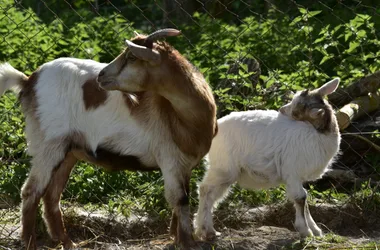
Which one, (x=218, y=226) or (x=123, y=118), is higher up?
(x=123, y=118)

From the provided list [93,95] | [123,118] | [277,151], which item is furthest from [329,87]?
[93,95]

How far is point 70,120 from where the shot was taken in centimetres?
572

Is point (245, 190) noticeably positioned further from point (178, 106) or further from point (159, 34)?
point (159, 34)

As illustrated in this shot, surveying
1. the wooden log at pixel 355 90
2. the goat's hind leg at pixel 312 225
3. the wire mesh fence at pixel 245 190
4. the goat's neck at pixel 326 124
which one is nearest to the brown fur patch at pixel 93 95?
the wire mesh fence at pixel 245 190

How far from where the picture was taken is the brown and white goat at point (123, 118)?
5410 millimetres

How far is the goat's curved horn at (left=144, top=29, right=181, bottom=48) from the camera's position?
5.29 meters

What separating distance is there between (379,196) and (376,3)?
15.1ft

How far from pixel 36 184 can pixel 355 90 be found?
2.67 m

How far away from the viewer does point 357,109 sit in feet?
22.0

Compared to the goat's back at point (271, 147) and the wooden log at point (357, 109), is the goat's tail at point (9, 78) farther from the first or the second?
the wooden log at point (357, 109)

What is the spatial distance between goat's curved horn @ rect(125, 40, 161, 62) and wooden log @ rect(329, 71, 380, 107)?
2052mm

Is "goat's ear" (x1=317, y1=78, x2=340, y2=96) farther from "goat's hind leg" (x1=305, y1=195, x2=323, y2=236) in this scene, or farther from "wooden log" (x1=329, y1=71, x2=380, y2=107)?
"wooden log" (x1=329, y1=71, x2=380, y2=107)

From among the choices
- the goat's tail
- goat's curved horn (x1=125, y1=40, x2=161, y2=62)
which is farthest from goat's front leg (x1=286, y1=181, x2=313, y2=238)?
the goat's tail

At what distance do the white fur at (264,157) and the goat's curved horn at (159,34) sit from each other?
0.97 meters
